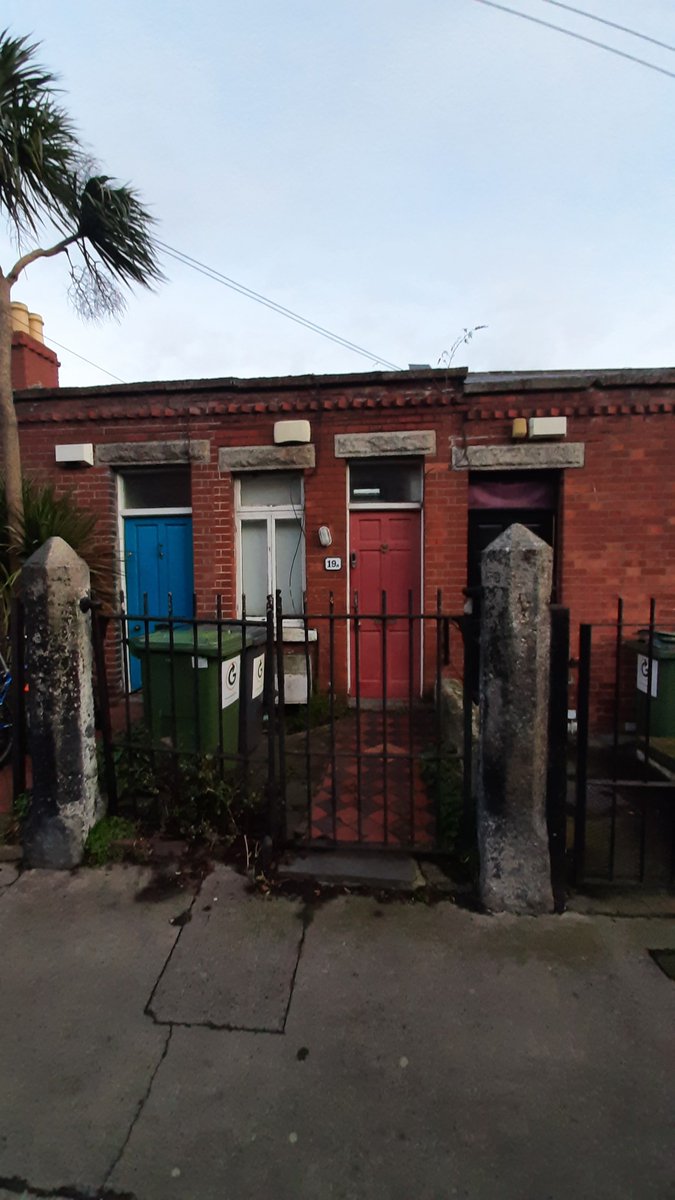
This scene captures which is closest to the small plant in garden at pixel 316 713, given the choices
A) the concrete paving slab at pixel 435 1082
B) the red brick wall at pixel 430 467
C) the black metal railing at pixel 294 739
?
the black metal railing at pixel 294 739

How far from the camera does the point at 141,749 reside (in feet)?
11.5

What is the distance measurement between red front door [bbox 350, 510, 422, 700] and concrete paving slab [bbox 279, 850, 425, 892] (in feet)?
9.21

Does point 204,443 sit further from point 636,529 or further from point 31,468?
point 636,529

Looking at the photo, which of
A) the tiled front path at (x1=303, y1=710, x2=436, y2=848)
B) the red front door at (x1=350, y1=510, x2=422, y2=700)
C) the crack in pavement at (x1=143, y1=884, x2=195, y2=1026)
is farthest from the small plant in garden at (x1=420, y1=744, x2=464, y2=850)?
the red front door at (x1=350, y1=510, x2=422, y2=700)

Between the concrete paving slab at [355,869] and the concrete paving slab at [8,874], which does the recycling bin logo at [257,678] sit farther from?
the concrete paving slab at [8,874]

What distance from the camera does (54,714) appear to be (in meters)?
3.14

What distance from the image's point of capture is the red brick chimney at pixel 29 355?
6879 millimetres

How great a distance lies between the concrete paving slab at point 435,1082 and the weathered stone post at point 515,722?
0.24m

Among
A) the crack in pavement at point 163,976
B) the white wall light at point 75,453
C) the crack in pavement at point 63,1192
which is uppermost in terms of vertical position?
the white wall light at point 75,453

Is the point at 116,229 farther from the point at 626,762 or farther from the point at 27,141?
the point at 626,762

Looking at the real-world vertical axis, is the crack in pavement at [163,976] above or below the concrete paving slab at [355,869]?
below

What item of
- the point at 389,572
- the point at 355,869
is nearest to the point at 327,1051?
the point at 355,869

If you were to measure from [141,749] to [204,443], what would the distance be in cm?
349

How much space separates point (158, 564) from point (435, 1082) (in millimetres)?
5367
